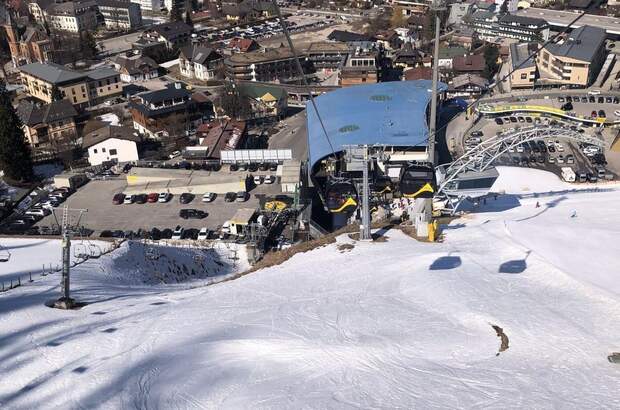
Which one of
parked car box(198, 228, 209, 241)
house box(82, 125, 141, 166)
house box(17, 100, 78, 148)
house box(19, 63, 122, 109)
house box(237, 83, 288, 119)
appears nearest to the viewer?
parked car box(198, 228, 209, 241)

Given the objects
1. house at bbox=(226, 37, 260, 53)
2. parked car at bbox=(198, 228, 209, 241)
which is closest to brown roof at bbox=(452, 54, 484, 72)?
house at bbox=(226, 37, 260, 53)

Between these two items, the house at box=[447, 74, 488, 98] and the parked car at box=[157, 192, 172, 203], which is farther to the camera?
the house at box=[447, 74, 488, 98]

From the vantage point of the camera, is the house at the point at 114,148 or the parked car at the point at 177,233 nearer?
the parked car at the point at 177,233

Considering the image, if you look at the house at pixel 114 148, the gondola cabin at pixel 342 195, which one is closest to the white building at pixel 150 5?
the house at pixel 114 148

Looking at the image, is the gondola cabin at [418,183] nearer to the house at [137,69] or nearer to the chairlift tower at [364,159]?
the chairlift tower at [364,159]

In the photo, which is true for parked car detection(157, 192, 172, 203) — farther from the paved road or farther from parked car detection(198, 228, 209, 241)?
the paved road

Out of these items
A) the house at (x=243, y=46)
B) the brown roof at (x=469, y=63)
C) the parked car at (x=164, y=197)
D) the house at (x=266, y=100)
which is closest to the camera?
the parked car at (x=164, y=197)

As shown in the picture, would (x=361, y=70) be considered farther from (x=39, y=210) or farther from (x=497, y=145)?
(x=497, y=145)
